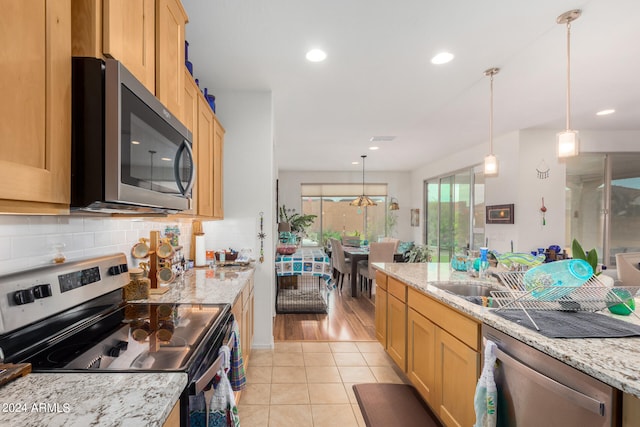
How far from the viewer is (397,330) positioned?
2.57 m

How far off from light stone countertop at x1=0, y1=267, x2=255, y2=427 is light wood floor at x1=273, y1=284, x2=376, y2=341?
2735 millimetres

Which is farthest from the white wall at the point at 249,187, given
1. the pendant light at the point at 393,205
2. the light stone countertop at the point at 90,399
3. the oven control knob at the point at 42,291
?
the pendant light at the point at 393,205

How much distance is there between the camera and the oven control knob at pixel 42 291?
3.48 ft

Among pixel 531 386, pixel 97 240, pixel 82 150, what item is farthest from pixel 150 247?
pixel 531 386

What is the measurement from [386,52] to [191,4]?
130 cm

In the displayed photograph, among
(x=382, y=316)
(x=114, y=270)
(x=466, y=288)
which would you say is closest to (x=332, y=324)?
(x=382, y=316)

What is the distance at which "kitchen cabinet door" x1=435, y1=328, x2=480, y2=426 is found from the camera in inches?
61.5

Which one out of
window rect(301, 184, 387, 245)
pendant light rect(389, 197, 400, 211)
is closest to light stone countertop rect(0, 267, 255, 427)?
pendant light rect(389, 197, 400, 211)

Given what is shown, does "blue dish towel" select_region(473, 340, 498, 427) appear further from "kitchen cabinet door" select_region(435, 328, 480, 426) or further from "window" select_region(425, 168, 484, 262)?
"window" select_region(425, 168, 484, 262)

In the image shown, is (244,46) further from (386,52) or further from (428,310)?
(428,310)

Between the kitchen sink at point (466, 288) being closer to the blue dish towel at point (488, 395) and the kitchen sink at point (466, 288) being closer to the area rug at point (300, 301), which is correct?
the blue dish towel at point (488, 395)

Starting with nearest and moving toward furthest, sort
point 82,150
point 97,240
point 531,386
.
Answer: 1. point 82,150
2. point 531,386
3. point 97,240

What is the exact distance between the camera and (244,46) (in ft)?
7.50

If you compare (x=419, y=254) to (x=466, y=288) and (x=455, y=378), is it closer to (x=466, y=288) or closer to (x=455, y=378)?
(x=466, y=288)
